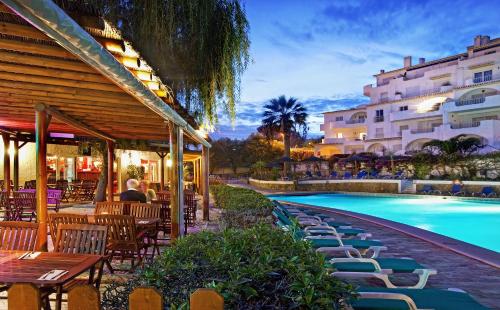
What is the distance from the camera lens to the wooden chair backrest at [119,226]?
518 centimetres

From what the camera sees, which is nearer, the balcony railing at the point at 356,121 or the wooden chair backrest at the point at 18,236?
the wooden chair backrest at the point at 18,236

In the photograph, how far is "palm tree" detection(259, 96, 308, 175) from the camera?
40656 millimetres

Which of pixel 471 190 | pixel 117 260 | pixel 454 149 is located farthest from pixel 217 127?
pixel 454 149

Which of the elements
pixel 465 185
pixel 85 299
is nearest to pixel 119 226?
pixel 85 299

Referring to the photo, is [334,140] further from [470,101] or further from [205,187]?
[205,187]

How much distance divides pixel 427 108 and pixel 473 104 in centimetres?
547

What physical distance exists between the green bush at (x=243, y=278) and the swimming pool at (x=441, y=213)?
10.7 meters

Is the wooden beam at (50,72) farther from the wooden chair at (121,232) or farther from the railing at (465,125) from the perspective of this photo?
the railing at (465,125)

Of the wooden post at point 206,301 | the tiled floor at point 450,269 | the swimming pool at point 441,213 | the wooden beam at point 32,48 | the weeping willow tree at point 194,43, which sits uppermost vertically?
the weeping willow tree at point 194,43

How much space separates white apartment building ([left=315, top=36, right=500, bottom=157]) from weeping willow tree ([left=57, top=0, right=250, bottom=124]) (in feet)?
97.5

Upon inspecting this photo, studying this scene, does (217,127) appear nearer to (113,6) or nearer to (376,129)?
(113,6)

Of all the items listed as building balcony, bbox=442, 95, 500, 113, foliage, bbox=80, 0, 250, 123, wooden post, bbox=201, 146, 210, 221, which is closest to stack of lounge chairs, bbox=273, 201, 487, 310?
foliage, bbox=80, 0, 250, 123

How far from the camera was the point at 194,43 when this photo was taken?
825 centimetres

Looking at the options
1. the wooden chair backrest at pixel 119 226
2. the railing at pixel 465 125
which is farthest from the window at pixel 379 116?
the wooden chair backrest at pixel 119 226
